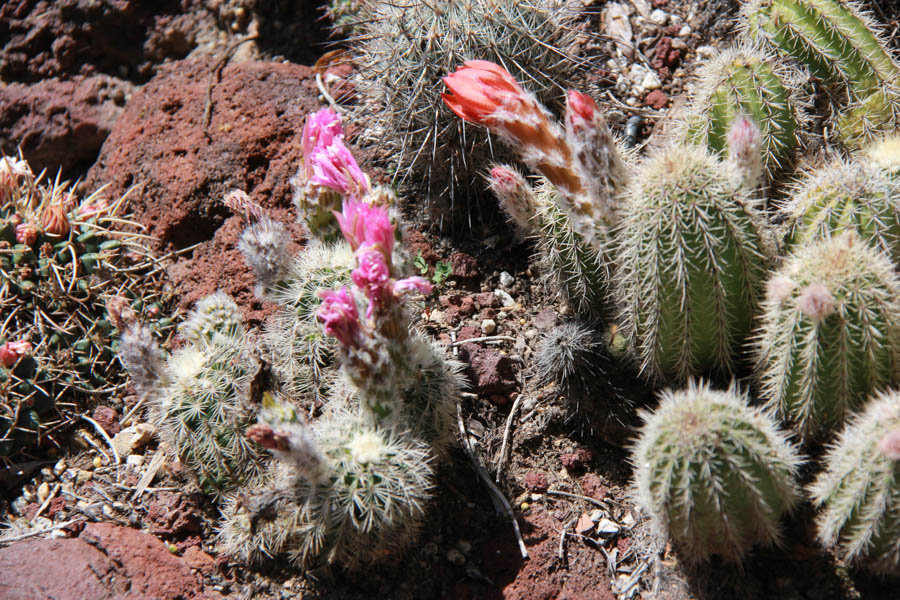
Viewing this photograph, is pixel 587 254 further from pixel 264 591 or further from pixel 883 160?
pixel 264 591

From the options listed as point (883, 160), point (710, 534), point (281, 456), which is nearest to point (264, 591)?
point (281, 456)

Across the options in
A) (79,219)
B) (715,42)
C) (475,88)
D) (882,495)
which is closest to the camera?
(882,495)

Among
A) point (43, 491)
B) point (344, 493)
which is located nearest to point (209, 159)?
point (43, 491)

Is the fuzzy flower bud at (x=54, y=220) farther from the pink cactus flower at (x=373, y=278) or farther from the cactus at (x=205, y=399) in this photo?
the pink cactus flower at (x=373, y=278)

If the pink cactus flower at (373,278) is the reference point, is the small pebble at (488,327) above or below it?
below

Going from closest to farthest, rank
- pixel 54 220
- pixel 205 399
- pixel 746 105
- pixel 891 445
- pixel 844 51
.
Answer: pixel 891 445, pixel 205 399, pixel 746 105, pixel 844 51, pixel 54 220

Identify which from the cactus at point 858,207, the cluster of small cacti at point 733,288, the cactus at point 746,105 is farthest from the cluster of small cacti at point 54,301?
the cactus at point 858,207

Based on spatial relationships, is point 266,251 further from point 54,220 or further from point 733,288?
point 733,288
